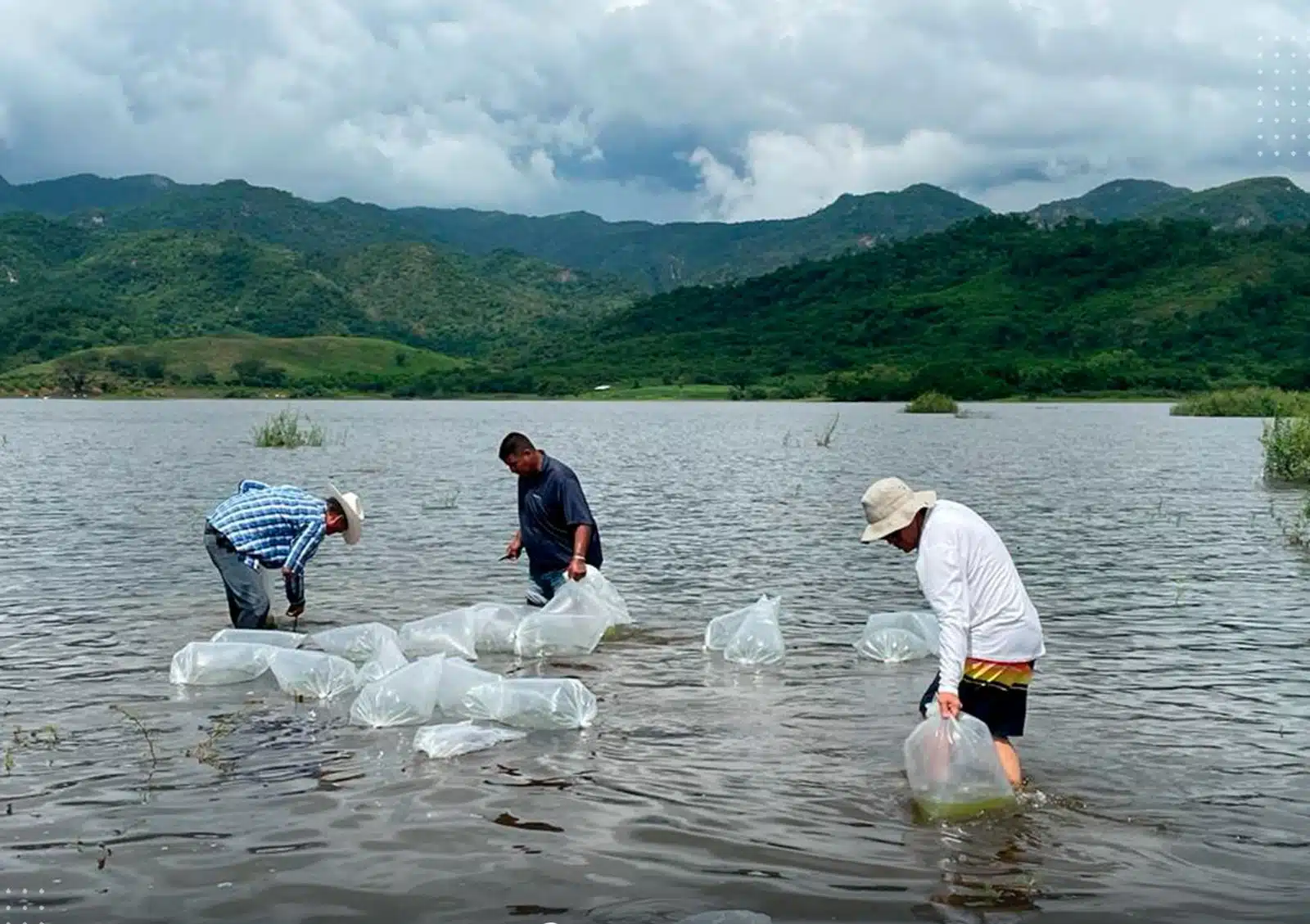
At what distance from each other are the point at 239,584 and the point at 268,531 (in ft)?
2.19

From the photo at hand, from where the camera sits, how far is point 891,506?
7488 millimetres

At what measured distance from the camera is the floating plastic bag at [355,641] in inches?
483

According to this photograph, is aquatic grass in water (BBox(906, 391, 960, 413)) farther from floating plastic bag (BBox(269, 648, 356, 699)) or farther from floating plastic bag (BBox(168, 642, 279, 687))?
floating plastic bag (BBox(269, 648, 356, 699))

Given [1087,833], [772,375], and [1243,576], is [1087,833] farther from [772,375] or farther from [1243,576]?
[772,375]

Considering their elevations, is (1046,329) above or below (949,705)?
above

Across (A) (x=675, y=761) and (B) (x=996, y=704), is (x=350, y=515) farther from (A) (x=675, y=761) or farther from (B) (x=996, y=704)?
(B) (x=996, y=704)

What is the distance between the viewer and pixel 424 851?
23.5 feet

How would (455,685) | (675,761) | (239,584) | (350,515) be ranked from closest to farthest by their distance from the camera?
(675,761) < (455,685) < (350,515) < (239,584)

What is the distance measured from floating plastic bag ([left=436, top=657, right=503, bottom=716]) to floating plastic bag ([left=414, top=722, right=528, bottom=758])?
0.56 metres

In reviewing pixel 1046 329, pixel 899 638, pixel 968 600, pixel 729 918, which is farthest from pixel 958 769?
pixel 1046 329

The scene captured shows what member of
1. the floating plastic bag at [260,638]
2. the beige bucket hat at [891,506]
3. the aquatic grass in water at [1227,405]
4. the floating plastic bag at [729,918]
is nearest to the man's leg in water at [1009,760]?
the beige bucket hat at [891,506]

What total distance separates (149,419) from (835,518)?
66891 mm

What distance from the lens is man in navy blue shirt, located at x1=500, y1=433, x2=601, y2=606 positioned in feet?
40.8

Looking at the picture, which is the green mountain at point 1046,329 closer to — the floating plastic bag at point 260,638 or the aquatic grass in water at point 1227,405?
the aquatic grass in water at point 1227,405
